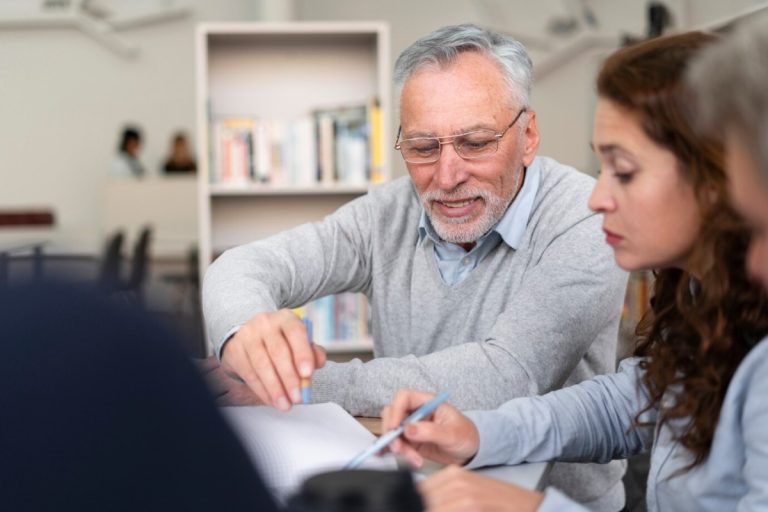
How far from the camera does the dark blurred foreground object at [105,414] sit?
0.41 m

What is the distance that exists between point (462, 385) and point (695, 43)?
0.56 meters

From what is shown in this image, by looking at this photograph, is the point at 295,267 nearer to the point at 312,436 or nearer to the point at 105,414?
the point at 312,436

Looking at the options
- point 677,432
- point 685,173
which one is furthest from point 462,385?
point 685,173

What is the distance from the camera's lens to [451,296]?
1650mm

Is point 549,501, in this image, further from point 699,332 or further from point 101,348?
point 101,348

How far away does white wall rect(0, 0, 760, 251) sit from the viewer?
816 centimetres

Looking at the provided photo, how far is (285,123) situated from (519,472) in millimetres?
2815

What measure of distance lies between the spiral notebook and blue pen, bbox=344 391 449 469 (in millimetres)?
10

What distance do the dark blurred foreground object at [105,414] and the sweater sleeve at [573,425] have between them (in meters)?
0.71

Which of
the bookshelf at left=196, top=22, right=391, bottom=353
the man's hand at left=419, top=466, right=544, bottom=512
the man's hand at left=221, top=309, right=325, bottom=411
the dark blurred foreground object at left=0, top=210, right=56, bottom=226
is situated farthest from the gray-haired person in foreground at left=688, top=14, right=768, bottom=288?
the dark blurred foreground object at left=0, top=210, right=56, bottom=226

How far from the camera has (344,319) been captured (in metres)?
3.74

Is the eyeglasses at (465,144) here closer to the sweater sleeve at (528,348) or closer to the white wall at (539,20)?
the sweater sleeve at (528,348)

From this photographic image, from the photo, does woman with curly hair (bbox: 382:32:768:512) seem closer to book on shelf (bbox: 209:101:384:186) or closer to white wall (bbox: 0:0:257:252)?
book on shelf (bbox: 209:101:384:186)

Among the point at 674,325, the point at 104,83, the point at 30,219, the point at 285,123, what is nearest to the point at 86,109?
the point at 104,83
